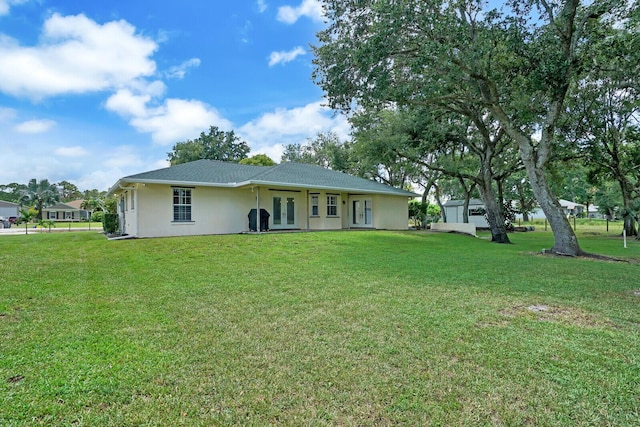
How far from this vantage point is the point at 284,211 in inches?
→ 711

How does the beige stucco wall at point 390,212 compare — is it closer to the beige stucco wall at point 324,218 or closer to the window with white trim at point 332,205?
the beige stucco wall at point 324,218

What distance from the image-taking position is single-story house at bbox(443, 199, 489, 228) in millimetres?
31438

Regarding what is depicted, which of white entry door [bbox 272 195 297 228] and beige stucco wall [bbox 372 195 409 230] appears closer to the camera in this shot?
white entry door [bbox 272 195 297 228]

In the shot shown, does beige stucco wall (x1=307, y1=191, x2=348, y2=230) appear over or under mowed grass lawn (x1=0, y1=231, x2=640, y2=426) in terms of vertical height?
over

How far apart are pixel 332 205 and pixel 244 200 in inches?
206

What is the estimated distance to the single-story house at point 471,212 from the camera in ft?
103

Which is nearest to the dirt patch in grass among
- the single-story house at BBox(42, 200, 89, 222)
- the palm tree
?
the single-story house at BBox(42, 200, 89, 222)

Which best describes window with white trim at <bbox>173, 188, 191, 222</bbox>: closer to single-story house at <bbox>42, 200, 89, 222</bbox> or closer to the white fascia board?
the white fascia board

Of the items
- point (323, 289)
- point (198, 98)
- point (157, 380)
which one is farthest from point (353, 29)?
point (198, 98)

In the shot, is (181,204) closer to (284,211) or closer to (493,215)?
(284,211)

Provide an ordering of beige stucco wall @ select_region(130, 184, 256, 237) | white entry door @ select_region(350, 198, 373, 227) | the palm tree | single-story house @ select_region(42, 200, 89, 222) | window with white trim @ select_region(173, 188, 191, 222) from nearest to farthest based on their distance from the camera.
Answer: beige stucco wall @ select_region(130, 184, 256, 237) < window with white trim @ select_region(173, 188, 191, 222) < white entry door @ select_region(350, 198, 373, 227) < the palm tree < single-story house @ select_region(42, 200, 89, 222)

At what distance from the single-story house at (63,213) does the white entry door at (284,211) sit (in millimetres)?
50038

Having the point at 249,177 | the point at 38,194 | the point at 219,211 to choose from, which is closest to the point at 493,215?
the point at 249,177

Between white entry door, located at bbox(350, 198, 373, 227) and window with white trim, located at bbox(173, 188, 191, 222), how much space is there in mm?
9540
